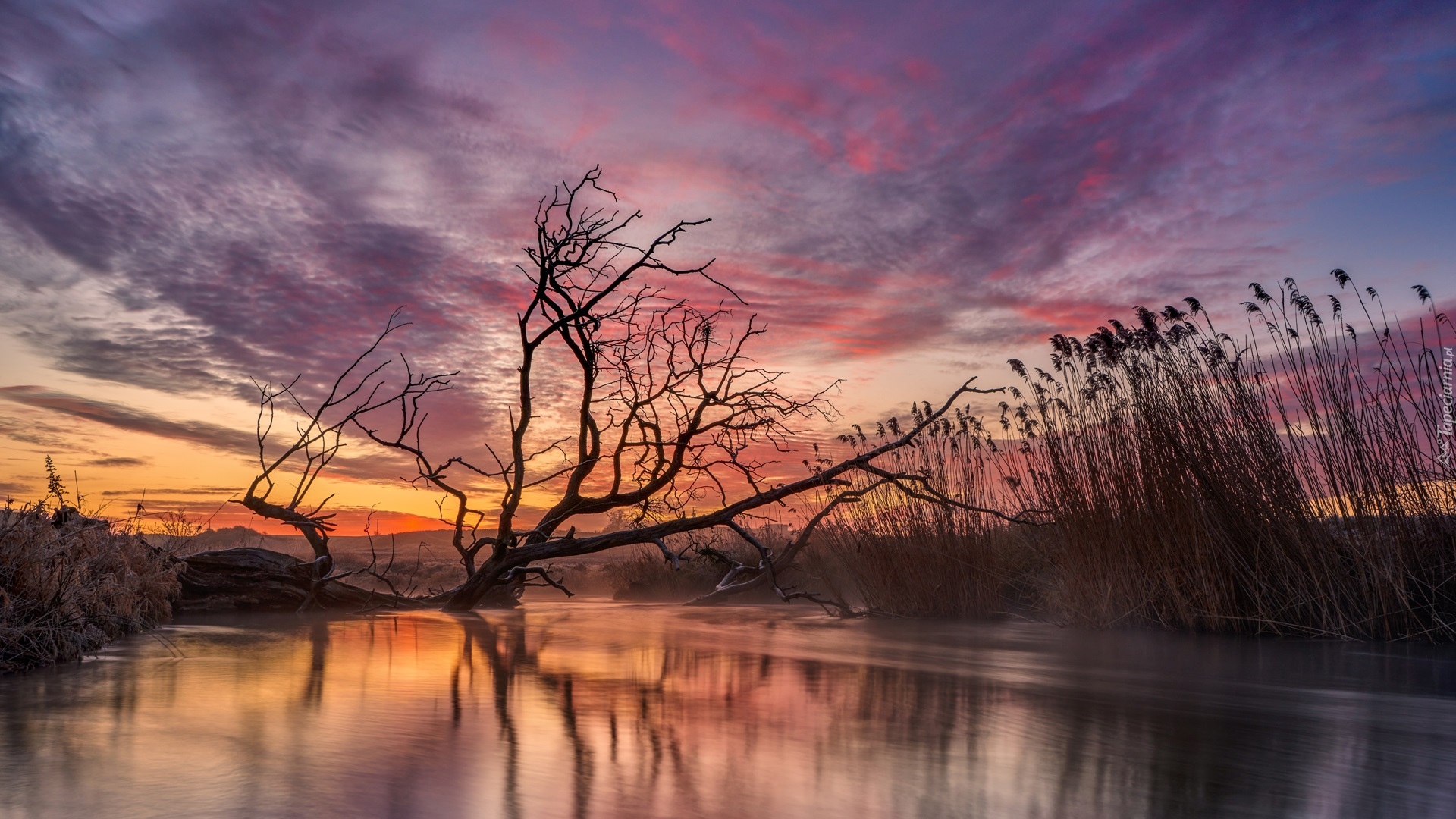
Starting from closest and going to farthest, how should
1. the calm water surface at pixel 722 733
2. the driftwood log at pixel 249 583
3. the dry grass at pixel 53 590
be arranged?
1. the calm water surface at pixel 722 733
2. the dry grass at pixel 53 590
3. the driftwood log at pixel 249 583

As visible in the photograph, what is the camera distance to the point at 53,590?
4746mm

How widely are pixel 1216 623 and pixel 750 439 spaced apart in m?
4.37

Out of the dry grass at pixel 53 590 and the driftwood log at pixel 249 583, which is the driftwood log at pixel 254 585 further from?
the dry grass at pixel 53 590

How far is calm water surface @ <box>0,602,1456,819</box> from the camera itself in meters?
2.25

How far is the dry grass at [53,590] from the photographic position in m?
4.46

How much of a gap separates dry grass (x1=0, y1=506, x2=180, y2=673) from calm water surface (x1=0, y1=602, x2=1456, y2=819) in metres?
0.20

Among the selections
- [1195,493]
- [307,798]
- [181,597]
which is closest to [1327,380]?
[1195,493]

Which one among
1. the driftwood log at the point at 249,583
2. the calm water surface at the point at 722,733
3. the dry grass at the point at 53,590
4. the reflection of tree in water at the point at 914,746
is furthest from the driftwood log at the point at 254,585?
the reflection of tree in water at the point at 914,746

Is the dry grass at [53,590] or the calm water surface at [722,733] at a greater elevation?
the dry grass at [53,590]

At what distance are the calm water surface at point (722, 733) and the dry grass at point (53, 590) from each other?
200 millimetres

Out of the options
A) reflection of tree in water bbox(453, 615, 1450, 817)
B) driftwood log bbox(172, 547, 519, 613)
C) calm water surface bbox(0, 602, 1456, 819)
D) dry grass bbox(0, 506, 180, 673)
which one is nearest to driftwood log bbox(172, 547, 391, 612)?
driftwood log bbox(172, 547, 519, 613)

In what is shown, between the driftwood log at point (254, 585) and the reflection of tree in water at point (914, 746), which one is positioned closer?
the reflection of tree in water at point (914, 746)

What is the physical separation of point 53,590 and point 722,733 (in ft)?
13.5

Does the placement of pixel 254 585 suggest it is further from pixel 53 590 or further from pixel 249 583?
pixel 53 590
